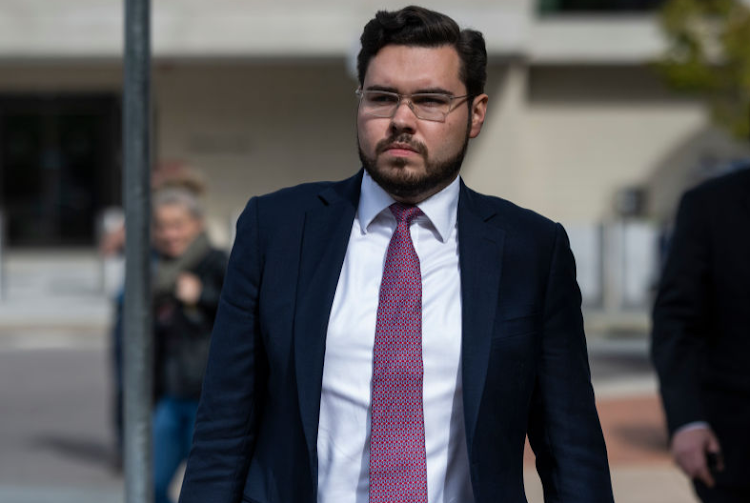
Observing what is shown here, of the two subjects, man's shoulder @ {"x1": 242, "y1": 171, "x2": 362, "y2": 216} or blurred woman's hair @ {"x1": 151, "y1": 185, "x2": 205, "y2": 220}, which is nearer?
man's shoulder @ {"x1": 242, "y1": 171, "x2": 362, "y2": 216}

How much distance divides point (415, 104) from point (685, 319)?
161 cm

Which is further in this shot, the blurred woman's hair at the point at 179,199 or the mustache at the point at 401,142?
the blurred woman's hair at the point at 179,199

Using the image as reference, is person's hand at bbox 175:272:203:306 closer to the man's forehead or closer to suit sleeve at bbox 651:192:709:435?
suit sleeve at bbox 651:192:709:435

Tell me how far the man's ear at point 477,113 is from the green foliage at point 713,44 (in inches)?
634

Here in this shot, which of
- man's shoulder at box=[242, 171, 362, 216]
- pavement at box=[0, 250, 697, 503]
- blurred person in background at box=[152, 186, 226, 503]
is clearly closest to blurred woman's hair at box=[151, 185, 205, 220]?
blurred person in background at box=[152, 186, 226, 503]

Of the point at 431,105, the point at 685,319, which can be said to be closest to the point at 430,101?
the point at 431,105

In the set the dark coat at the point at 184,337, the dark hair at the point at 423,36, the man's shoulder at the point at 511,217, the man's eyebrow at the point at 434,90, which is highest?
the dark hair at the point at 423,36

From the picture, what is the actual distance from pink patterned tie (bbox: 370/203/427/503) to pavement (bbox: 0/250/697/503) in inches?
144

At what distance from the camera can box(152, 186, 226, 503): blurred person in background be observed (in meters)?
5.25

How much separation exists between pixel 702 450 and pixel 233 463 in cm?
166

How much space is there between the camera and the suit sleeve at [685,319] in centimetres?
350

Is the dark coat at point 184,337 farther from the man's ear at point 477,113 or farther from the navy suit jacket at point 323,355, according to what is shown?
the man's ear at point 477,113

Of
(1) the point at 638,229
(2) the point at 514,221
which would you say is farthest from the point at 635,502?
(1) the point at 638,229

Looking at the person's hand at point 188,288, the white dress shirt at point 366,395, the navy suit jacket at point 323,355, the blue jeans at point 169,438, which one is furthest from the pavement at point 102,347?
the white dress shirt at point 366,395
